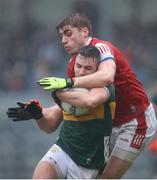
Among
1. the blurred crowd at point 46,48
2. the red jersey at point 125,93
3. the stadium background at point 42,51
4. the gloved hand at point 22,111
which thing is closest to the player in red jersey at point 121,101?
the red jersey at point 125,93

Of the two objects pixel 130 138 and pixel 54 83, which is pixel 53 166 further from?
pixel 130 138

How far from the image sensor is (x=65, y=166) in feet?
23.4

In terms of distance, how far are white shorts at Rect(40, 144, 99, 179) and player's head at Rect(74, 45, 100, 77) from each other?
62cm

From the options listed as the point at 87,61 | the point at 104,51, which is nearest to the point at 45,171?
the point at 87,61

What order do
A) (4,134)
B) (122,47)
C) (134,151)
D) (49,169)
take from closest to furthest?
(49,169) < (134,151) < (4,134) < (122,47)

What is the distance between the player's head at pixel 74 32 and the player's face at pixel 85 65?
0.23 metres

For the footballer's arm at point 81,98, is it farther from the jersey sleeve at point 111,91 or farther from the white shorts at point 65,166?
the white shorts at point 65,166

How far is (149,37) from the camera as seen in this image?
14930 mm

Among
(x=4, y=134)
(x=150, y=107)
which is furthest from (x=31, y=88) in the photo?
(x=150, y=107)

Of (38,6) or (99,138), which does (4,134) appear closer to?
(38,6)

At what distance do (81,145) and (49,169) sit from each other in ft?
1.01

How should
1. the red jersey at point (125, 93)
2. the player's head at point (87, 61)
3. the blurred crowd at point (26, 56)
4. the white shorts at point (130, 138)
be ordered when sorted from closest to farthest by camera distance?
the player's head at point (87, 61), the red jersey at point (125, 93), the white shorts at point (130, 138), the blurred crowd at point (26, 56)

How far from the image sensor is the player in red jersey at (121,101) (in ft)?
23.5

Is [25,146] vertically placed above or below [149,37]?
below
